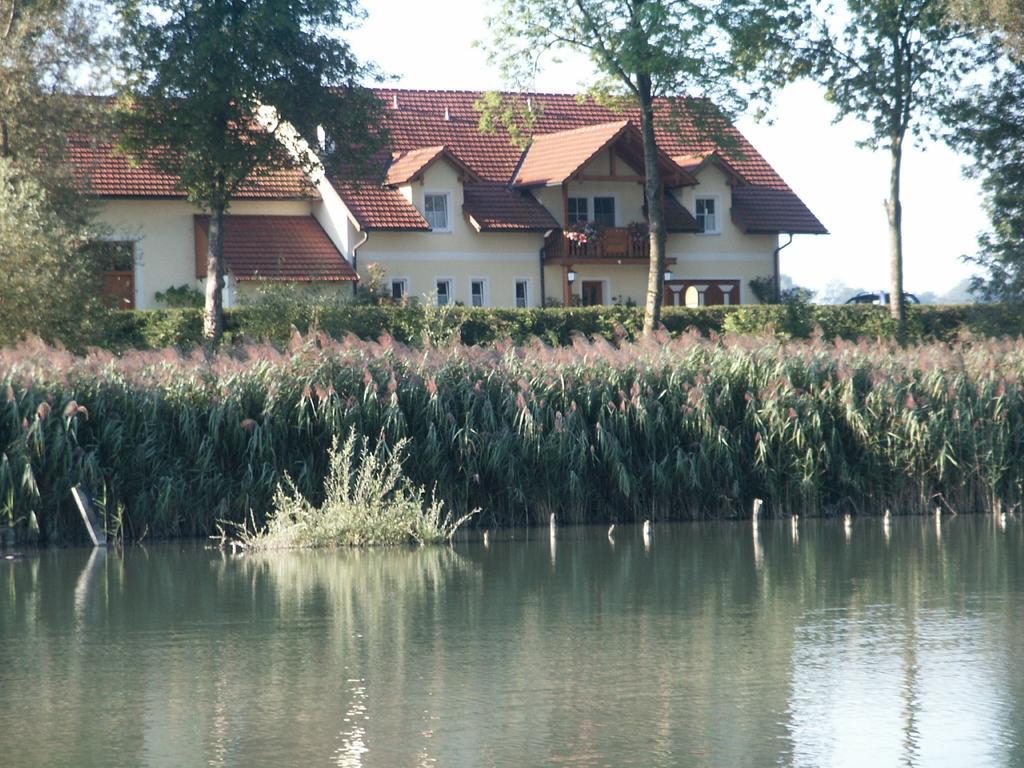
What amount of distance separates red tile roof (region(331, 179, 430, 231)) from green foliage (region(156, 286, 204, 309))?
212 inches

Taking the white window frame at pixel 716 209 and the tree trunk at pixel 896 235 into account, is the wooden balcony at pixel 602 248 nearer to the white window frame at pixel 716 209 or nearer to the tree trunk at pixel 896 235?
the white window frame at pixel 716 209

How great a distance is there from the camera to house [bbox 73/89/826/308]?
4803cm

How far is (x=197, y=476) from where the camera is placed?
19.6 meters

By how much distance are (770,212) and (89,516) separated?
40699 mm

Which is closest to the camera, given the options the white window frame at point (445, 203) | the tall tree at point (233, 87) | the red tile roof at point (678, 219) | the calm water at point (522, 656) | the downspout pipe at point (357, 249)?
the calm water at point (522, 656)

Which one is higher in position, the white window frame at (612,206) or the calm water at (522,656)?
the white window frame at (612,206)

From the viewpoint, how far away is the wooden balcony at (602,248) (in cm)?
5153

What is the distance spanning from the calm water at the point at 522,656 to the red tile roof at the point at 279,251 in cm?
2873

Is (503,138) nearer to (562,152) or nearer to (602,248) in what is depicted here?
(562,152)

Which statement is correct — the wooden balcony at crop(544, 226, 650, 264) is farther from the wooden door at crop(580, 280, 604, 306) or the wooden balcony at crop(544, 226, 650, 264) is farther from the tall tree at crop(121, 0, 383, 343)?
the tall tree at crop(121, 0, 383, 343)

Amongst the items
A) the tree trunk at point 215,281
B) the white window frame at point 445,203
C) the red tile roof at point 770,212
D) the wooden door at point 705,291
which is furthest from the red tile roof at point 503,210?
the tree trunk at point 215,281

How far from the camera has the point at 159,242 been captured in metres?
48.2

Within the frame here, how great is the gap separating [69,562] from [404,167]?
34.8m

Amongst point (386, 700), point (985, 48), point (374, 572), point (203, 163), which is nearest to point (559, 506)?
point (374, 572)
